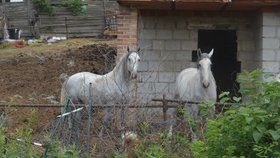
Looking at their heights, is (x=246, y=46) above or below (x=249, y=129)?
above

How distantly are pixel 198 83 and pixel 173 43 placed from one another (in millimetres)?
2136

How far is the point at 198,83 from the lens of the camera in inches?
463

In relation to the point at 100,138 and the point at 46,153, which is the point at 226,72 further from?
the point at 46,153

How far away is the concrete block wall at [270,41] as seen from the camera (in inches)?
A: 509

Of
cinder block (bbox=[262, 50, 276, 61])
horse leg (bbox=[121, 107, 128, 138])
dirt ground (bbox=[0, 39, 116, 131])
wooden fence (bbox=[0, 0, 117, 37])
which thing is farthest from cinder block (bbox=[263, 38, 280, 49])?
wooden fence (bbox=[0, 0, 117, 37])

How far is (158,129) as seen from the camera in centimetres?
782

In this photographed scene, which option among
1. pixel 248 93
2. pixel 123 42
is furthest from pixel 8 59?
pixel 248 93

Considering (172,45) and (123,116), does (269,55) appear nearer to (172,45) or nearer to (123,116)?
(172,45)

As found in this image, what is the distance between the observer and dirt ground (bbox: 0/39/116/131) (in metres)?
14.3

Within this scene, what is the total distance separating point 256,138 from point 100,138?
2.82 meters

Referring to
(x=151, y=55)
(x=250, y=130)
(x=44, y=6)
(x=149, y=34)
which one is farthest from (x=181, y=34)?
(x=44, y=6)

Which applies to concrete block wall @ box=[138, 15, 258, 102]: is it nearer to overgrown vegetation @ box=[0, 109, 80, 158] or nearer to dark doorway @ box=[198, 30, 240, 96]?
dark doorway @ box=[198, 30, 240, 96]

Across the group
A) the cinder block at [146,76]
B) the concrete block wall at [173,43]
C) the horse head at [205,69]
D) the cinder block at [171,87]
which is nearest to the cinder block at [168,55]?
the concrete block wall at [173,43]

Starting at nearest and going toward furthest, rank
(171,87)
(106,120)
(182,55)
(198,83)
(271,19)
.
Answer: (106,120), (198,83), (271,19), (171,87), (182,55)
